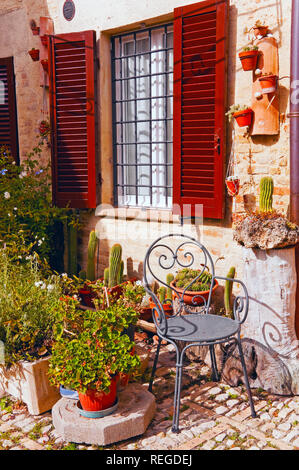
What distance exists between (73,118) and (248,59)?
2.47 metres

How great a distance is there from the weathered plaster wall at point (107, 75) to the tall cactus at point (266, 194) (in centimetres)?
27

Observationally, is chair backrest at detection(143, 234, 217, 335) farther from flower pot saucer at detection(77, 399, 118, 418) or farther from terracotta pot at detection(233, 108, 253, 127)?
terracotta pot at detection(233, 108, 253, 127)

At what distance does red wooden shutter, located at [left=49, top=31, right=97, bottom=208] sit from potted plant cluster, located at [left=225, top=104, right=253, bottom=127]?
6.46ft

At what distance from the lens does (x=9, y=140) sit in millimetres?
7020

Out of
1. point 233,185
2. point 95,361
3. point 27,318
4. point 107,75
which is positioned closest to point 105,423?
point 95,361

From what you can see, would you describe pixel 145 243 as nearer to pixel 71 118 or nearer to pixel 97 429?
pixel 71 118

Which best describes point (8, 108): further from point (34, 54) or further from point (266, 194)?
point (266, 194)

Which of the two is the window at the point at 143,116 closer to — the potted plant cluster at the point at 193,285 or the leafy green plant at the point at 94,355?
the potted plant cluster at the point at 193,285

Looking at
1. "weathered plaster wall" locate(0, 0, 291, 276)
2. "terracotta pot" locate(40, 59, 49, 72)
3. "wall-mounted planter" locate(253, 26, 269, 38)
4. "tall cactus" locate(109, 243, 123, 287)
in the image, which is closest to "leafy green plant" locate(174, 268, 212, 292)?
"weathered plaster wall" locate(0, 0, 291, 276)

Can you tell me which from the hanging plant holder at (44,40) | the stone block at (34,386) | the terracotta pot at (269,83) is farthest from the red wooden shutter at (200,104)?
the stone block at (34,386)

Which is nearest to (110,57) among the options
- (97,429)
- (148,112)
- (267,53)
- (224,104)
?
(148,112)

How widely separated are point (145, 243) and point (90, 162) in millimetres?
1216

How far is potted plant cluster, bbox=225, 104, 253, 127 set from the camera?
15.0ft

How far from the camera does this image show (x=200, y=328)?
11.7 feet
